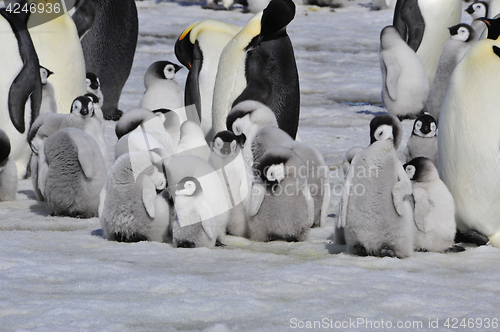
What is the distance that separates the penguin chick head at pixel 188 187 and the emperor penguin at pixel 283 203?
39 centimetres

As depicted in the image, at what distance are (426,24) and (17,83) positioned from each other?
5801mm

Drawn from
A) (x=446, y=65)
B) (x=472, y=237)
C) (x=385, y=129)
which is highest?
(x=446, y=65)

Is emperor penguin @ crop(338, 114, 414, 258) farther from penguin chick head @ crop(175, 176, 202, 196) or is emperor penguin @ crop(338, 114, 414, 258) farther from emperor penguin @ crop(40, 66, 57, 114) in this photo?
emperor penguin @ crop(40, 66, 57, 114)

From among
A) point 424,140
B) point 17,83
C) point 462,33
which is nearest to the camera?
point 424,140

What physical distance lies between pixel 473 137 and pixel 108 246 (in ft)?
6.42

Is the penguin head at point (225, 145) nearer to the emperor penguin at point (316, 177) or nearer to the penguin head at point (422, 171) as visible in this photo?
the emperor penguin at point (316, 177)

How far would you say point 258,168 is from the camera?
11.5 ft

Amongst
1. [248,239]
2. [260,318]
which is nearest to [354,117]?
[248,239]

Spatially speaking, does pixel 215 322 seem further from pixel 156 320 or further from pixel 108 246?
pixel 108 246

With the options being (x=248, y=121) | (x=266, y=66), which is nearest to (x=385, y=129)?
(x=248, y=121)

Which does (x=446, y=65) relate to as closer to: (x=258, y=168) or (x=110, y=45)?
(x=110, y=45)

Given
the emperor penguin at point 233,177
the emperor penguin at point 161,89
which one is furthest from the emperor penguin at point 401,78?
the emperor penguin at point 233,177

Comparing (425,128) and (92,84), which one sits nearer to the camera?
(425,128)

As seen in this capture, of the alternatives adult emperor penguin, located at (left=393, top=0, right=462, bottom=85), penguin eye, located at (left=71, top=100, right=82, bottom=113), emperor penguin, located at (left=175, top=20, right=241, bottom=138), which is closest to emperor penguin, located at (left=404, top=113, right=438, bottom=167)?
emperor penguin, located at (left=175, top=20, right=241, bottom=138)
